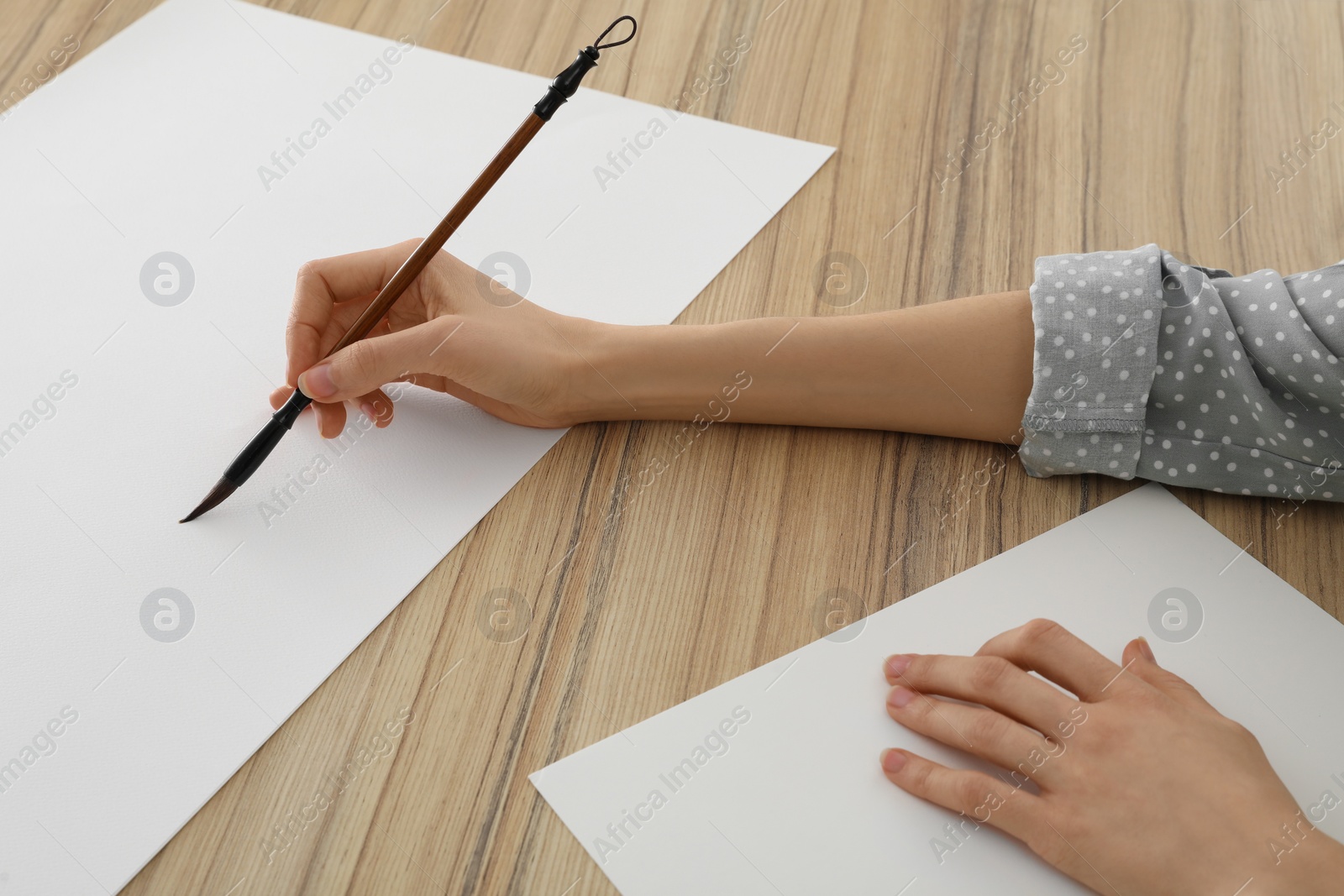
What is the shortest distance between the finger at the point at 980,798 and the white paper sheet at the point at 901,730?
0.01m

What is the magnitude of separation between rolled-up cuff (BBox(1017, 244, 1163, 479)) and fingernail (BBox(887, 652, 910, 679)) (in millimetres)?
207

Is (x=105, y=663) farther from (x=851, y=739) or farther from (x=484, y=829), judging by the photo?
(x=851, y=739)

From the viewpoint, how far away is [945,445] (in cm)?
77

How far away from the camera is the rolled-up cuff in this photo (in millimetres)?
708

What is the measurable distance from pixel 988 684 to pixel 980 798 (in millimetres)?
71

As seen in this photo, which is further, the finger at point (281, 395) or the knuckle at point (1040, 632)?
the finger at point (281, 395)

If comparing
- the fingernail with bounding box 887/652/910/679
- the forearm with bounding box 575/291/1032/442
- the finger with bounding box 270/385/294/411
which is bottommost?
the fingernail with bounding box 887/652/910/679

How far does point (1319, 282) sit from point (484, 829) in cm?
69

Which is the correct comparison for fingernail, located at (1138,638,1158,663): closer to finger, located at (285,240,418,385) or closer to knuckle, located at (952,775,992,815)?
knuckle, located at (952,775,992,815)

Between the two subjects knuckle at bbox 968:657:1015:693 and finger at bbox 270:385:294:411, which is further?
finger at bbox 270:385:294:411

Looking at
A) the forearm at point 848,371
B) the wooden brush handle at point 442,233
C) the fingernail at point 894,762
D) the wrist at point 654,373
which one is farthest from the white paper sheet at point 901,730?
the wooden brush handle at point 442,233

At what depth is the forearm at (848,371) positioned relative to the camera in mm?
753

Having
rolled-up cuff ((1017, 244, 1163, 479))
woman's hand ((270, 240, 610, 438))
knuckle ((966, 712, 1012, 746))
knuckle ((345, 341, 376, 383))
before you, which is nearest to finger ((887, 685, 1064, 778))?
Answer: knuckle ((966, 712, 1012, 746))

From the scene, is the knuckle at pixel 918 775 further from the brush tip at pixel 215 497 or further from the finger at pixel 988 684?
the brush tip at pixel 215 497
